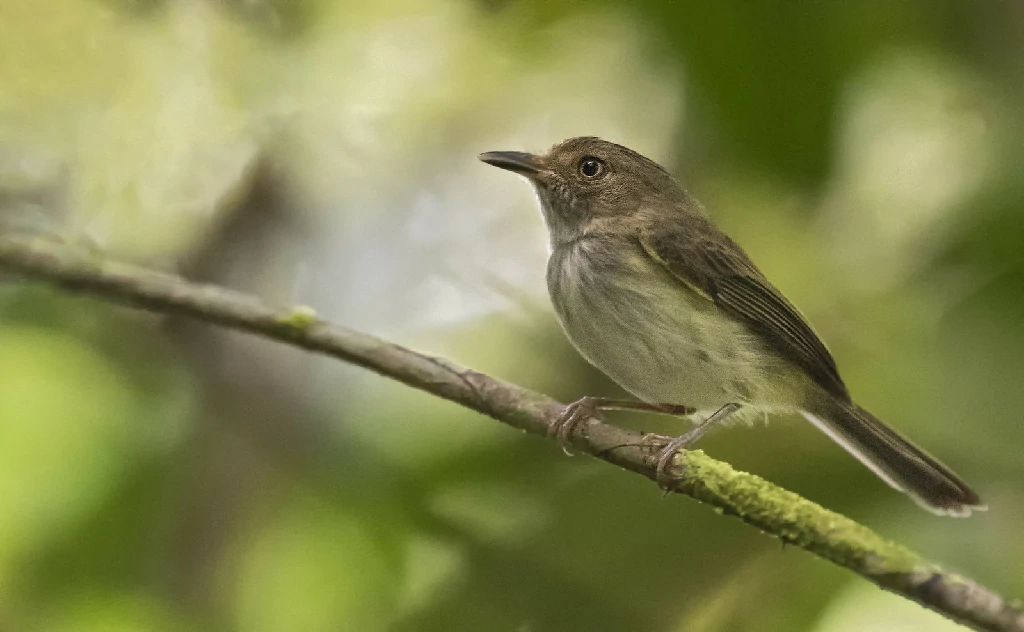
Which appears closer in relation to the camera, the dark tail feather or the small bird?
the dark tail feather

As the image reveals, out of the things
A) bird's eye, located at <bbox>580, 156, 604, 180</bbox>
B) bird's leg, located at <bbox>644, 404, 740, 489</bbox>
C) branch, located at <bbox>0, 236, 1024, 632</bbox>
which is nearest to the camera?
branch, located at <bbox>0, 236, 1024, 632</bbox>

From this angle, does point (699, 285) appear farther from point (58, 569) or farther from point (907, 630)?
point (58, 569)

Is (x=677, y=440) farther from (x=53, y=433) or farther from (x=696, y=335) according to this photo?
(x=53, y=433)

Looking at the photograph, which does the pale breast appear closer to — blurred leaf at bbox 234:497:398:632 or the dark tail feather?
the dark tail feather

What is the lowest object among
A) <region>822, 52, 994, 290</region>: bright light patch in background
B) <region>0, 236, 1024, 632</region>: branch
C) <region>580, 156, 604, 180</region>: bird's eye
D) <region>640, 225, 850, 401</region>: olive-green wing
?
<region>0, 236, 1024, 632</region>: branch

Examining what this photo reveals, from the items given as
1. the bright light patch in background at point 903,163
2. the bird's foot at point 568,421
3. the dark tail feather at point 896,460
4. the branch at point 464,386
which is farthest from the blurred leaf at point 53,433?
the bright light patch in background at point 903,163

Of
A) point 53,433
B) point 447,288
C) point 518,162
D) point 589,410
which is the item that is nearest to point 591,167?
point 518,162

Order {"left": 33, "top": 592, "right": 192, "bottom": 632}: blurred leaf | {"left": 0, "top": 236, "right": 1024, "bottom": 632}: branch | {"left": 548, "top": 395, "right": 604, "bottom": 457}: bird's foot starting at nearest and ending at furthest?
{"left": 0, "top": 236, "right": 1024, "bottom": 632}: branch → {"left": 548, "top": 395, "right": 604, "bottom": 457}: bird's foot → {"left": 33, "top": 592, "right": 192, "bottom": 632}: blurred leaf

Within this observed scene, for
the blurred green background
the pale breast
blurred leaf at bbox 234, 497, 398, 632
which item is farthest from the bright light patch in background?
blurred leaf at bbox 234, 497, 398, 632

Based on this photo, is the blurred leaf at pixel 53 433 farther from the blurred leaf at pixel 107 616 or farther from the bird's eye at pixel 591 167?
the bird's eye at pixel 591 167
